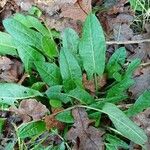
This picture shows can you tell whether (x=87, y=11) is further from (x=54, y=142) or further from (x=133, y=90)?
(x=54, y=142)

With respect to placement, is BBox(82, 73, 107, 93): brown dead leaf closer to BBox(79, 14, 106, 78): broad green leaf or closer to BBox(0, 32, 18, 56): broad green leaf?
BBox(79, 14, 106, 78): broad green leaf

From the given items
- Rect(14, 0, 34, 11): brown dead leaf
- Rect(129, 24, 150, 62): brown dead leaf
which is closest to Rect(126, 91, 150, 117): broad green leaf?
Rect(129, 24, 150, 62): brown dead leaf

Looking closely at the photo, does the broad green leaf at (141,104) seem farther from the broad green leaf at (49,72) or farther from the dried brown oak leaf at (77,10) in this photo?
the dried brown oak leaf at (77,10)

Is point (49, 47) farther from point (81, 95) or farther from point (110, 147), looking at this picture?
point (110, 147)

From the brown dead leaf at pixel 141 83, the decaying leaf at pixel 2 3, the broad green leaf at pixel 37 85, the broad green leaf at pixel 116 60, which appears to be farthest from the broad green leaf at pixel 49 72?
the decaying leaf at pixel 2 3

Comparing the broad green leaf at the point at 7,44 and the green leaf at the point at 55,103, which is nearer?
the green leaf at the point at 55,103

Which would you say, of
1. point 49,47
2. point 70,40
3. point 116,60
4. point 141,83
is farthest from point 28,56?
point 141,83
